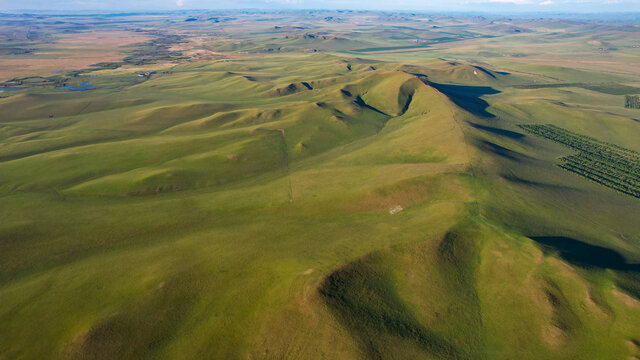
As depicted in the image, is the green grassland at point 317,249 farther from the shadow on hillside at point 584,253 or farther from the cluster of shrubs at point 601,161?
the cluster of shrubs at point 601,161

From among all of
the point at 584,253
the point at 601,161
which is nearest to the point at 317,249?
the point at 584,253

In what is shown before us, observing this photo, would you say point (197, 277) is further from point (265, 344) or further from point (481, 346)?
point (481, 346)

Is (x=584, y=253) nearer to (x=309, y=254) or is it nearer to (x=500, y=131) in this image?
(x=309, y=254)

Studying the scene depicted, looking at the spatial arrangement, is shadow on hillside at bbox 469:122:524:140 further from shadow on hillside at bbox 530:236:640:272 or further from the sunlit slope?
shadow on hillside at bbox 530:236:640:272

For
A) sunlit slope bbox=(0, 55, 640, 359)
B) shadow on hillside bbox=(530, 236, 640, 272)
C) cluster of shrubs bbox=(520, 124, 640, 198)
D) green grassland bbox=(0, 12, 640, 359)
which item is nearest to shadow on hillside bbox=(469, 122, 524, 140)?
green grassland bbox=(0, 12, 640, 359)

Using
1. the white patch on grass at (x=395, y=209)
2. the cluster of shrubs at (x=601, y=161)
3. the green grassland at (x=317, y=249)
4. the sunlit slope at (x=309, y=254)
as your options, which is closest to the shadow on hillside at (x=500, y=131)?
the green grassland at (x=317, y=249)
